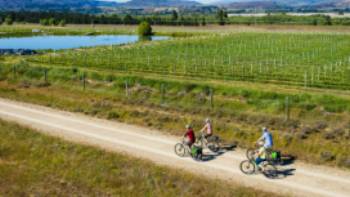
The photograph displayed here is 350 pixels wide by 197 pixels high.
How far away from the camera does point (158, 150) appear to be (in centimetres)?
2347

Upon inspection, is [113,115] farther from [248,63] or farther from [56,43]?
[56,43]

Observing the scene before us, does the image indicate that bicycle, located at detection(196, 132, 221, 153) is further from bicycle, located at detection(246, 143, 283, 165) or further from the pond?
the pond

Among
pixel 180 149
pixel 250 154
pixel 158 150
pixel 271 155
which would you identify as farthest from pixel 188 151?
pixel 271 155

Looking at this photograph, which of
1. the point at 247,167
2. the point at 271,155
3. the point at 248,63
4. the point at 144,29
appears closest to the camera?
the point at 271,155

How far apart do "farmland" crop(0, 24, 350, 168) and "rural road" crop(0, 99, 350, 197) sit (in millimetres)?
1302

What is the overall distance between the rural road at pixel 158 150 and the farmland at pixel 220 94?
4.27 feet

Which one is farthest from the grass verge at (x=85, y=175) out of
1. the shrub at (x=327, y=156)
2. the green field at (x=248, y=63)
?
the green field at (x=248, y=63)

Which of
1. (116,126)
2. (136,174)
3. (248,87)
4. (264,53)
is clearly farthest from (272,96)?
(264,53)

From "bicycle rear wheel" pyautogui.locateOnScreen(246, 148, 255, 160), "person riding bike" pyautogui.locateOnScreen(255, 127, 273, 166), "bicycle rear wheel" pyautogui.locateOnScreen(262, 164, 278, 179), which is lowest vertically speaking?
"bicycle rear wheel" pyautogui.locateOnScreen(262, 164, 278, 179)

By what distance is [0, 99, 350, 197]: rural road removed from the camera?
727 inches

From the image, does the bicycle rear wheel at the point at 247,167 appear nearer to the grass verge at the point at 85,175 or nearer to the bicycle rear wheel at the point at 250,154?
the bicycle rear wheel at the point at 250,154

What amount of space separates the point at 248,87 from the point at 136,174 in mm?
19622

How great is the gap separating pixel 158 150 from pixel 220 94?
14047mm

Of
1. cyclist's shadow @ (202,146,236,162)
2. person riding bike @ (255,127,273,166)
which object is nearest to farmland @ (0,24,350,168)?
cyclist's shadow @ (202,146,236,162)
